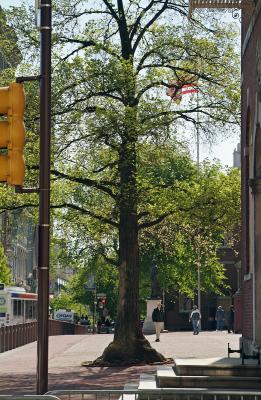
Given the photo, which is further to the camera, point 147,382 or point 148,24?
point 148,24

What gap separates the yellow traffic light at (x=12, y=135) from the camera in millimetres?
10172

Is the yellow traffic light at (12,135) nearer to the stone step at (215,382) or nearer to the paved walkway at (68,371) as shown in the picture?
the stone step at (215,382)

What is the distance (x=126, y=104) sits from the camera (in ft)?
86.5

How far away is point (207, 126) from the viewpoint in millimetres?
28781

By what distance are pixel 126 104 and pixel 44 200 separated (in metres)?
15.6

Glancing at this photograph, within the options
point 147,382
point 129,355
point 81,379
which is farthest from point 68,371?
point 147,382

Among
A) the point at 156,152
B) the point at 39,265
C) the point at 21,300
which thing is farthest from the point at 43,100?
the point at 21,300

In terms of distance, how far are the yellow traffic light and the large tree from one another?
15.1 m

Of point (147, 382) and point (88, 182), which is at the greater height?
point (88, 182)

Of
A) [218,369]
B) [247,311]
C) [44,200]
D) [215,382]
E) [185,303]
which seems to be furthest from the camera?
[185,303]

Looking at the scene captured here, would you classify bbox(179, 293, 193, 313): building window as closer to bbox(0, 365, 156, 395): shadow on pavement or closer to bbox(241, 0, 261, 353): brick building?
bbox(0, 365, 156, 395): shadow on pavement

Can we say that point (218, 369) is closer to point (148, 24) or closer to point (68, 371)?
point (68, 371)

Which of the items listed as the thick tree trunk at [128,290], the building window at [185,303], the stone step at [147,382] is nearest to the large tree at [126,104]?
the thick tree trunk at [128,290]

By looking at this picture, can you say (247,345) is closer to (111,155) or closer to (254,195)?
(254,195)
